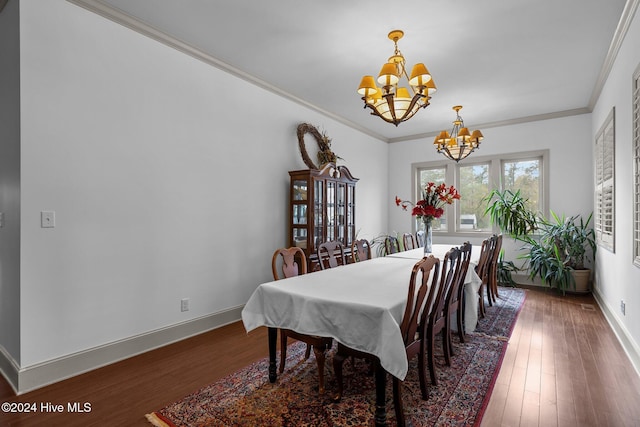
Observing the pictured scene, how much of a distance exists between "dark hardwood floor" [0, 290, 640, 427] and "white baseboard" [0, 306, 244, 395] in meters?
0.06

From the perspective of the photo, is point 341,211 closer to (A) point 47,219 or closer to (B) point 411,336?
(B) point 411,336

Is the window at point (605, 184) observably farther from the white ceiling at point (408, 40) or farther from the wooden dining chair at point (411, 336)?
the wooden dining chair at point (411, 336)

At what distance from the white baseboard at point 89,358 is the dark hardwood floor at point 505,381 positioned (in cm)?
6

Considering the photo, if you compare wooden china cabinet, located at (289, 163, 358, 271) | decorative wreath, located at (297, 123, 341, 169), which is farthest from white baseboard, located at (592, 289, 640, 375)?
decorative wreath, located at (297, 123, 341, 169)

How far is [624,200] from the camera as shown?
127 inches

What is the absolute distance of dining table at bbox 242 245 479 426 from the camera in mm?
1840

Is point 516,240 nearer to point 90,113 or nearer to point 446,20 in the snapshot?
point 446,20

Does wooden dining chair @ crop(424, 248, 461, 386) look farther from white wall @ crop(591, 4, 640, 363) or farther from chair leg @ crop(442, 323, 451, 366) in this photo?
white wall @ crop(591, 4, 640, 363)

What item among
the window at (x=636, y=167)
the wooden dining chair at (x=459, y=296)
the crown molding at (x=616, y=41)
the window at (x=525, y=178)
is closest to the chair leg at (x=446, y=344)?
the wooden dining chair at (x=459, y=296)

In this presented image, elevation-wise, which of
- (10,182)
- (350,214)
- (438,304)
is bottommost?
(438,304)

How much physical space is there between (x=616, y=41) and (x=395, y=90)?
2327 mm

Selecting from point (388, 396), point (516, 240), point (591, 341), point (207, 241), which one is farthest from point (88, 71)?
point (516, 240)

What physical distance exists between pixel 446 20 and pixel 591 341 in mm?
3203

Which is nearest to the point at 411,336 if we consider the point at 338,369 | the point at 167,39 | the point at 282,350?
the point at 338,369
